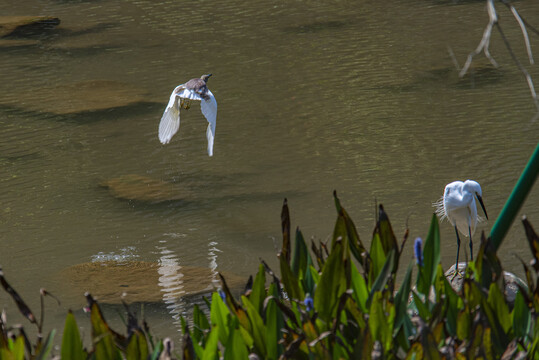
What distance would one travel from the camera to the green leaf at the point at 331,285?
1.98 m

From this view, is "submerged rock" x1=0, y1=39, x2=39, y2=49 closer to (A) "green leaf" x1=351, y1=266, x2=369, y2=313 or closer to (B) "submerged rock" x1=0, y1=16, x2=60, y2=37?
(B) "submerged rock" x1=0, y1=16, x2=60, y2=37

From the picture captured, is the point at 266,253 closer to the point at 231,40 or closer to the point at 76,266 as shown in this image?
the point at 76,266

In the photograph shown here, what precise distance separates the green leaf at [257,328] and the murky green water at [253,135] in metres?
1.88

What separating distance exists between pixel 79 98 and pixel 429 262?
582 cm

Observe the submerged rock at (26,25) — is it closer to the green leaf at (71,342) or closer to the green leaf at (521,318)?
the green leaf at (71,342)

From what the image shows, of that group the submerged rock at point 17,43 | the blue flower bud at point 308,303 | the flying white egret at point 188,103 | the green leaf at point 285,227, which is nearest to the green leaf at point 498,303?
the blue flower bud at point 308,303

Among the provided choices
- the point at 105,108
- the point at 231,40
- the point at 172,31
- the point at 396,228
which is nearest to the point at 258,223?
the point at 396,228

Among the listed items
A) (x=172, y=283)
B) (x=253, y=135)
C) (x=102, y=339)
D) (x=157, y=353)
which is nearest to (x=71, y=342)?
(x=102, y=339)

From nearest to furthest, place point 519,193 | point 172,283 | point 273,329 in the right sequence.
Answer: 1. point 273,329
2. point 519,193
3. point 172,283

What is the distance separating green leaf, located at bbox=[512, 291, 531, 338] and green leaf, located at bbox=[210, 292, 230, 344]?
2.37 feet

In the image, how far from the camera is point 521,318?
2.02 metres

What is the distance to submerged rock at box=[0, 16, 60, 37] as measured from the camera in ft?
32.1

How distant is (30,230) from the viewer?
5.12 metres

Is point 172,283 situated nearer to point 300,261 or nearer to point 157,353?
point 300,261
